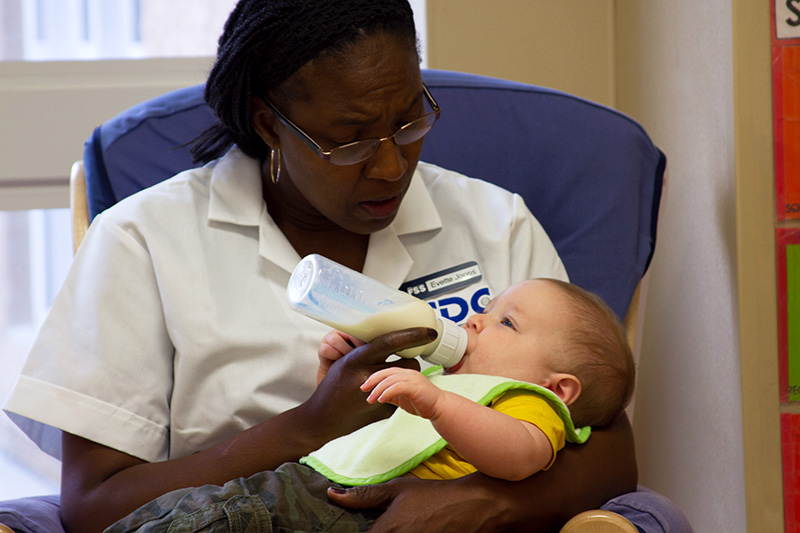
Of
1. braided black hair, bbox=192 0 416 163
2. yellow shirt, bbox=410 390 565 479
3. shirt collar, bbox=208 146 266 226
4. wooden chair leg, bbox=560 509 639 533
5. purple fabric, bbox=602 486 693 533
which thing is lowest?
purple fabric, bbox=602 486 693 533

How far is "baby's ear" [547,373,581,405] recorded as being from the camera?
3.96 feet

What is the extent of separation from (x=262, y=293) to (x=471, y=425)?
53 cm

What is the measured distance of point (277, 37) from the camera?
1.31 metres

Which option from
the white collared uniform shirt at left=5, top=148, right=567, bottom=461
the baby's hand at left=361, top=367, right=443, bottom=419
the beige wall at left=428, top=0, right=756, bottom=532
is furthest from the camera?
the beige wall at left=428, top=0, right=756, bottom=532

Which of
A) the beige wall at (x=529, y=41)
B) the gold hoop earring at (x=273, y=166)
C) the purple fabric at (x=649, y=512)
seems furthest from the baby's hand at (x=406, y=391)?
the beige wall at (x=529, y=41)

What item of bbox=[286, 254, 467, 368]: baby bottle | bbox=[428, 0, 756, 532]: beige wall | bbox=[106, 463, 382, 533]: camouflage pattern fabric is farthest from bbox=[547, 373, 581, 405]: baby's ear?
bbox=[428, 0, 756, 532]: beige wall

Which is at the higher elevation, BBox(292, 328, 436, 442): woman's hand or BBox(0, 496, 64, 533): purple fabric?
BBox(292, 328, 436, 442): woman's hand

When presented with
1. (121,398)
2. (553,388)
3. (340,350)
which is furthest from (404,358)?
(121,398)

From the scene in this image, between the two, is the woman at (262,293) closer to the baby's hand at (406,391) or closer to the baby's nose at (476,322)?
the baby's hand at (406,391)

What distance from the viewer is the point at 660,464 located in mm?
2277

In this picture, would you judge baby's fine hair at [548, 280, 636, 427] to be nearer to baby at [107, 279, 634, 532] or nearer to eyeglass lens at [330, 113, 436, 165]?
baby at [107, 279, 634, 532]

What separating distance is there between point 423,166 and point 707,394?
92cm

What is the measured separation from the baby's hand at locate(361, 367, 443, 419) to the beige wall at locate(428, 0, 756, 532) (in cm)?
102

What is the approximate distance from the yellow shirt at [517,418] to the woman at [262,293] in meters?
0.04
